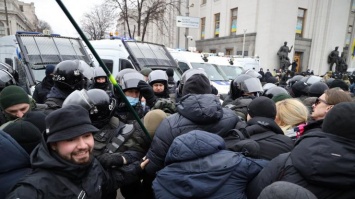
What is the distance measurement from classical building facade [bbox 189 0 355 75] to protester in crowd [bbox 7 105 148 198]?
72.0ft

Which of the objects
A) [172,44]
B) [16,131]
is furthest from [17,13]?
[16,131]

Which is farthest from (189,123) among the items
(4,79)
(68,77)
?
(4,79)

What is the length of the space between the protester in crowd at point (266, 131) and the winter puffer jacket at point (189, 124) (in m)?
0.21

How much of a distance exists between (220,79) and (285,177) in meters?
8.35

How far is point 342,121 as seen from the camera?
1.46 m

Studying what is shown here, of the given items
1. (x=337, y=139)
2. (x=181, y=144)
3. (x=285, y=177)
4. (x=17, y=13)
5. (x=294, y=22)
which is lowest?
(x=285, y=177)

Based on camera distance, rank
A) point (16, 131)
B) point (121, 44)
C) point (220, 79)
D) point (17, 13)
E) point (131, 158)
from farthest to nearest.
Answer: point (17, 13), point (220, 79), point (121, 44), point (131, 158), point (16, 131)

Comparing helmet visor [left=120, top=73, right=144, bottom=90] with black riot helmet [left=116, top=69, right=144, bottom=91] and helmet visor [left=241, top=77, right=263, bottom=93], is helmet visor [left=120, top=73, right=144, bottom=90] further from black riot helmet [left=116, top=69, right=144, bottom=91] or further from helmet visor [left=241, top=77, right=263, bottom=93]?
helmet visor [left=241, top=77, right=263, bottom=93]

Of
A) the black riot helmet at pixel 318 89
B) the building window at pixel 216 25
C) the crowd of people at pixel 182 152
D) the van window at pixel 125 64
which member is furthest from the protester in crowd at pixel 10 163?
the building window at pixel 216 25

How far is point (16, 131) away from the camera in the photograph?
1768 millimetres

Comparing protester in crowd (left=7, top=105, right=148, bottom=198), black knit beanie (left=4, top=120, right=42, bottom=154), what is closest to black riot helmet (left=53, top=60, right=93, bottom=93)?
black knit beanie (left=4, top=120, right=42, bottom=154)

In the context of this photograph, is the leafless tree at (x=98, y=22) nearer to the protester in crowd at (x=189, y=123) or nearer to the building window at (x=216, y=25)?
the building window at (x=216, y=25)

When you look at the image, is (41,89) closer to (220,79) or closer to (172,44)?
(220,79)

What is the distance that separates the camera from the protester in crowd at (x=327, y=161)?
1.34 meters
